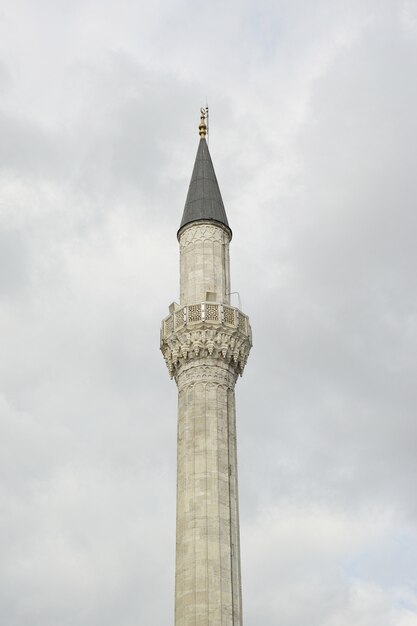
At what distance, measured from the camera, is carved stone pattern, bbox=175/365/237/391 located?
1459 inches

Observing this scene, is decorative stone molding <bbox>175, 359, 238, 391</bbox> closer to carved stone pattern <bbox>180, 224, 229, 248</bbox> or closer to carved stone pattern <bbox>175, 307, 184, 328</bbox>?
carved stone pattern <bbox>175, 307, 184, 328</bbox>

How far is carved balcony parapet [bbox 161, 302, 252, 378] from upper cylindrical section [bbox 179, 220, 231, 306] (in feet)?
2.27

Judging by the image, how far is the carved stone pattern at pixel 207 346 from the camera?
123 ft

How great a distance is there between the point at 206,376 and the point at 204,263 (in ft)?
16.5

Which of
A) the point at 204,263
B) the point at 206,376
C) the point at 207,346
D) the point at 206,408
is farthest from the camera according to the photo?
the point at 204,263

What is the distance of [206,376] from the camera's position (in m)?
37.1

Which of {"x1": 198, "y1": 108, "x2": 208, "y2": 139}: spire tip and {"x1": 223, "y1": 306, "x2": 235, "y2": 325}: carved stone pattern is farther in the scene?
{"x1": 198, "y1": 108, "x2": 208, "y2": 139}: spire tip

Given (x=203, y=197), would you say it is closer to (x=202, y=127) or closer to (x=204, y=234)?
(x=204, y=234)

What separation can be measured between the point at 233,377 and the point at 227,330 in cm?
190

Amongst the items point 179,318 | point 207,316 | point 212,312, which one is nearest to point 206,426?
point 207,316

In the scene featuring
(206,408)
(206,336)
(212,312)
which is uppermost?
(212,312)

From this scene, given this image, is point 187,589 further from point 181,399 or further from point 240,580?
point 181,399

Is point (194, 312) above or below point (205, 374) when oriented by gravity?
above

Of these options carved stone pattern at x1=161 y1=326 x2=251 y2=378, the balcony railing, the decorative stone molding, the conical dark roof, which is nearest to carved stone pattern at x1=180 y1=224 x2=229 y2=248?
the conical dark roof
